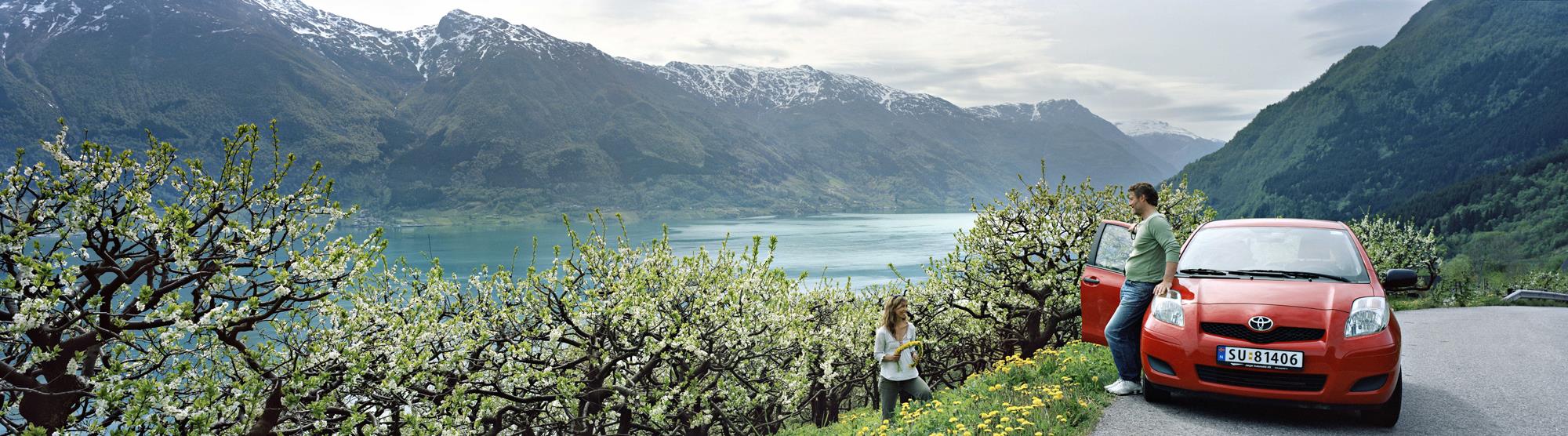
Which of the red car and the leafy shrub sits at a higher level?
the red car

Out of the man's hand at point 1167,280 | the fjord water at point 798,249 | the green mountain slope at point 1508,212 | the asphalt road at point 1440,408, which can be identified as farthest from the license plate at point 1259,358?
the green mountain slope at point 1508,212

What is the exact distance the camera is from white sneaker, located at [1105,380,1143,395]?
7648 mm

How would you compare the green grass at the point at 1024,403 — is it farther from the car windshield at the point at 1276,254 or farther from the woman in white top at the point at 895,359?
the car windshield at the point at 1276,254

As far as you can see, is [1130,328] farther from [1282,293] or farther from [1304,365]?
[1304,365]

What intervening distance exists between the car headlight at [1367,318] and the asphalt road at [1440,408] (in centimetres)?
87

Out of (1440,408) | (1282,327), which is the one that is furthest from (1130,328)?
(1440,408)

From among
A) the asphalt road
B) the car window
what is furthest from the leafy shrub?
the car window

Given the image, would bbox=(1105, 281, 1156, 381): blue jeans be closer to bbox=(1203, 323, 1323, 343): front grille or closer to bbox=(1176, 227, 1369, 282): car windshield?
bbox=(1176, 227, 1369, 282): car windshield

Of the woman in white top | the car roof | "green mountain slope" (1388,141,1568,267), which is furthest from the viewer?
"green mountain slope" (1388,141,1568,267)

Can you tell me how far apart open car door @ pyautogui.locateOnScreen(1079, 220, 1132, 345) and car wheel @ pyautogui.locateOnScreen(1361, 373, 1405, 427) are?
2.29m

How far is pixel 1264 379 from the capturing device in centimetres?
625

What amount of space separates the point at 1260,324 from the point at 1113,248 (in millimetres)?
2889

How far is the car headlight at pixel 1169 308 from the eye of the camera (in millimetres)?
6727

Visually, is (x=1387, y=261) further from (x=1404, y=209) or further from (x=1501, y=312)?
(x=1404, y=209)
